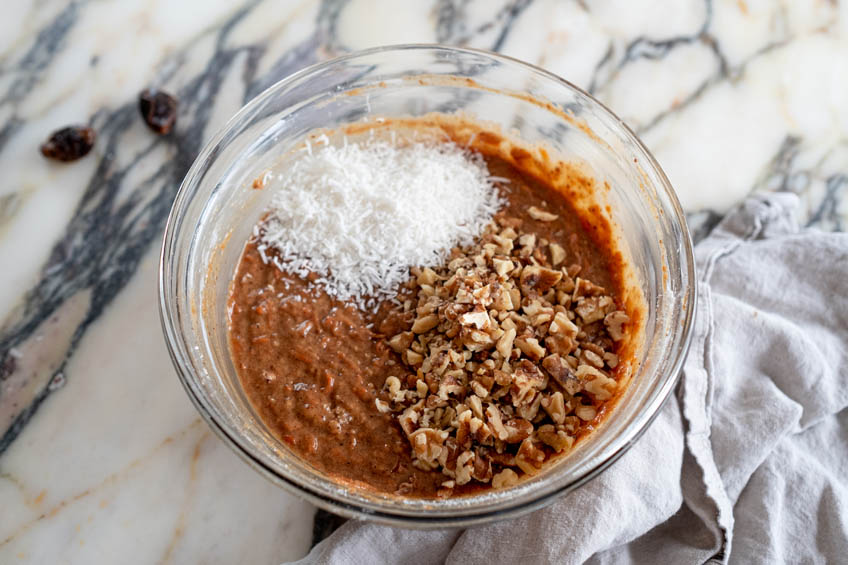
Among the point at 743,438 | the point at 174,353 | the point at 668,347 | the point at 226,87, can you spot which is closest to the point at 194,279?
the point at 174,353

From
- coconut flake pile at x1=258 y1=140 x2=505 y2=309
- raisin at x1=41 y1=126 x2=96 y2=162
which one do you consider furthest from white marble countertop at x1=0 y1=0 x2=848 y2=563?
coconut flake pile at x1=258 y1=140 x2=505 y2=309

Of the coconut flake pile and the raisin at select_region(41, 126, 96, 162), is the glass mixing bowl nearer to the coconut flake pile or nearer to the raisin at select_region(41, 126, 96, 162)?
the coconut flake pile

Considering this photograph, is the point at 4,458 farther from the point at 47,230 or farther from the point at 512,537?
the point at 512,537

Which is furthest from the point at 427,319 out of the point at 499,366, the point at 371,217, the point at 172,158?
the point at 172,158

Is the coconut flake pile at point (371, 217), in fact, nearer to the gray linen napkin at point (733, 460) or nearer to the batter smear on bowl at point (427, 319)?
the batter smear on bowl at point (427, 319)

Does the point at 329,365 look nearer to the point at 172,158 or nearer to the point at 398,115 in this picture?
the point at 398,115

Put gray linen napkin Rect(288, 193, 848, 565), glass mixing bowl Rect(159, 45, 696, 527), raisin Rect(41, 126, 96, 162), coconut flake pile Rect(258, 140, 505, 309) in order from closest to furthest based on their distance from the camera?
glass mixing bowl Rect(159, 45, 696, 527)
gray linen napkin Rect(288, 193, 848, 565)
coconut flake pile Rect(258, 140, 505, 309)
raisin Rect(41, 126, 96, 162)
